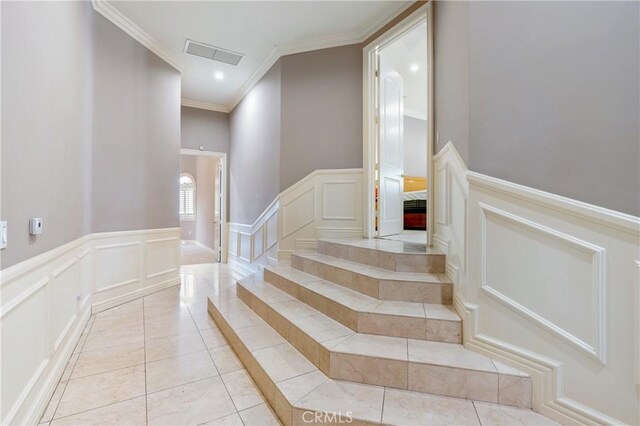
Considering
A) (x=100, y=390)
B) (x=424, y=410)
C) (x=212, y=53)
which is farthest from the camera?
(x=212, y=53)

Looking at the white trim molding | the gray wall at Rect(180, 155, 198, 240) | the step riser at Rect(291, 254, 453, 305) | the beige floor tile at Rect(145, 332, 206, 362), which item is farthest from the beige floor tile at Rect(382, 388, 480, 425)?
the gray wall at Rect(180, 155, 198, 240)

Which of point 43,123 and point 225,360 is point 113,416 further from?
point 43,123

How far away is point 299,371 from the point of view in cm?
181

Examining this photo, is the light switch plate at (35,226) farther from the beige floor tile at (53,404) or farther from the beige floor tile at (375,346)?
the beige floor tile at (375,346)

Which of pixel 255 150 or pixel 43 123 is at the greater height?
pixel 255 150

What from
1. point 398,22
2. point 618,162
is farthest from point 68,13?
point 618,162

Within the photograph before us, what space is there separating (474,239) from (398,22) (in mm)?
2699

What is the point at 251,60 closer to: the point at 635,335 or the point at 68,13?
the point at 68,13

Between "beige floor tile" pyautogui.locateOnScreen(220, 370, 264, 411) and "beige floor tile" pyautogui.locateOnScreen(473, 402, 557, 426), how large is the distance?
1211 mm

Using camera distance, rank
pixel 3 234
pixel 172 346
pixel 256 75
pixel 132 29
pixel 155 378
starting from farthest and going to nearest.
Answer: pixel 256 75 < pixel 132 29 < pixel 172 346 < pixel 155 378 < pixel 3 234

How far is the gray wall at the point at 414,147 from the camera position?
22.7ft

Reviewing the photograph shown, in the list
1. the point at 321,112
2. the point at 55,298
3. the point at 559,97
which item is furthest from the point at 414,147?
Answer: the point at 55,298

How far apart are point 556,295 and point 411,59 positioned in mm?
4151

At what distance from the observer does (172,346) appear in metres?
2.41
